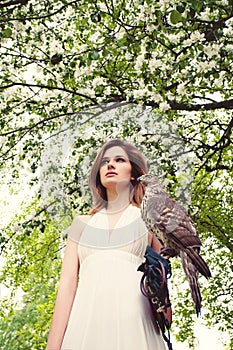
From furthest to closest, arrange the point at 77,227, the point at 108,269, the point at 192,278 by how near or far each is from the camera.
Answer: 1. the point at 77,227
2. the point at 108,269
3. the point at 192,278

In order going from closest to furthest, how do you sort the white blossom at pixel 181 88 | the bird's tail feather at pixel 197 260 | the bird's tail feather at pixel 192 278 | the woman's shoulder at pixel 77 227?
1. the bird's tail feather at pixel 192 278
2. the bird's tail feather at pixel 197 260
3. the woman's shoulder at pixel 77 227
4. the white blossom at pixel 181 88

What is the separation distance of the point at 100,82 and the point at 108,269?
153 inches

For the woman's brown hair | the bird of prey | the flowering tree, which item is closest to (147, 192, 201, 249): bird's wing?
the bird of prey

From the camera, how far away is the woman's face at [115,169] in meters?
2.44

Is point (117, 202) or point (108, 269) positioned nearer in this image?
point (108, 269)

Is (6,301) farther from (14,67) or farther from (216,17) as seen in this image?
(216,17)

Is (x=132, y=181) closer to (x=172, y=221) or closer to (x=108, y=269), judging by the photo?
(x=172, y=221)

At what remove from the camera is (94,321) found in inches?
84.4

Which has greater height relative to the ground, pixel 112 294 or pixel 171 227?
pixel 171 227

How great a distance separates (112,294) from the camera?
219 centimetres

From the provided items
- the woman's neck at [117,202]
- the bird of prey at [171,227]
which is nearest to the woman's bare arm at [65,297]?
the woman's neck at [117,202]

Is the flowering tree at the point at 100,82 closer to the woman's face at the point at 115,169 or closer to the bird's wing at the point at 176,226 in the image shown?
the woman's face at the point at 115,169

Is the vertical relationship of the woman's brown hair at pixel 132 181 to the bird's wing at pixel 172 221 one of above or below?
above

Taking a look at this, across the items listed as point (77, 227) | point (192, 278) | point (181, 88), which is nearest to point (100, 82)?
point (181, 88)
